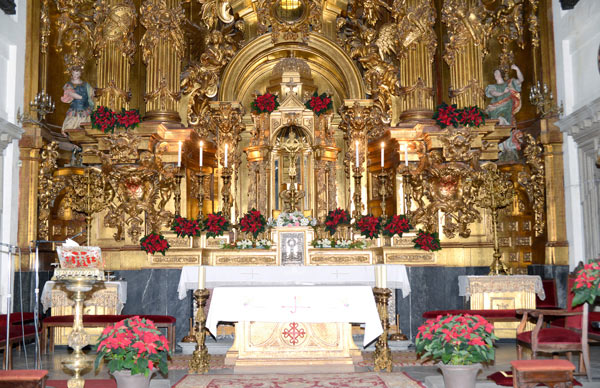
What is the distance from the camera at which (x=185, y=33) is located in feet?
42.1

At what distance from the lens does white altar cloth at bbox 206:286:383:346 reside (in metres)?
7.59

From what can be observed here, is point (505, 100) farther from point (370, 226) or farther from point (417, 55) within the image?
point (370, 226)

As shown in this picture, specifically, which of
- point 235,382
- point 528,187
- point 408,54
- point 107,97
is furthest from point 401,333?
point 107,97

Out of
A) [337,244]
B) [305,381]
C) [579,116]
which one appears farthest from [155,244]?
[579,116]

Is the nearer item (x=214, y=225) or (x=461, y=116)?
(x=214, y=225)

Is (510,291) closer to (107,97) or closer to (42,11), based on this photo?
(107,97)

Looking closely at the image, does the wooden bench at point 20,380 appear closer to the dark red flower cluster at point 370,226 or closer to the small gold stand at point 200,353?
the small gold stand at point 200,353

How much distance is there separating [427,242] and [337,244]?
1468 mm

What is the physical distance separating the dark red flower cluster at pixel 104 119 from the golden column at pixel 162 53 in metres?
0.98

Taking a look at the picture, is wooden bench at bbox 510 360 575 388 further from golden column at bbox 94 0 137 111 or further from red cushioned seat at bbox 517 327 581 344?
golden column at bbox 94 0 137 111

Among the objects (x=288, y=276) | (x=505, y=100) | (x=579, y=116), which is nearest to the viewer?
(x=288, y=276)

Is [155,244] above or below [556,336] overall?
above

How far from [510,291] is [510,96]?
4.22 metres

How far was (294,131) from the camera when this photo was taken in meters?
13.1
